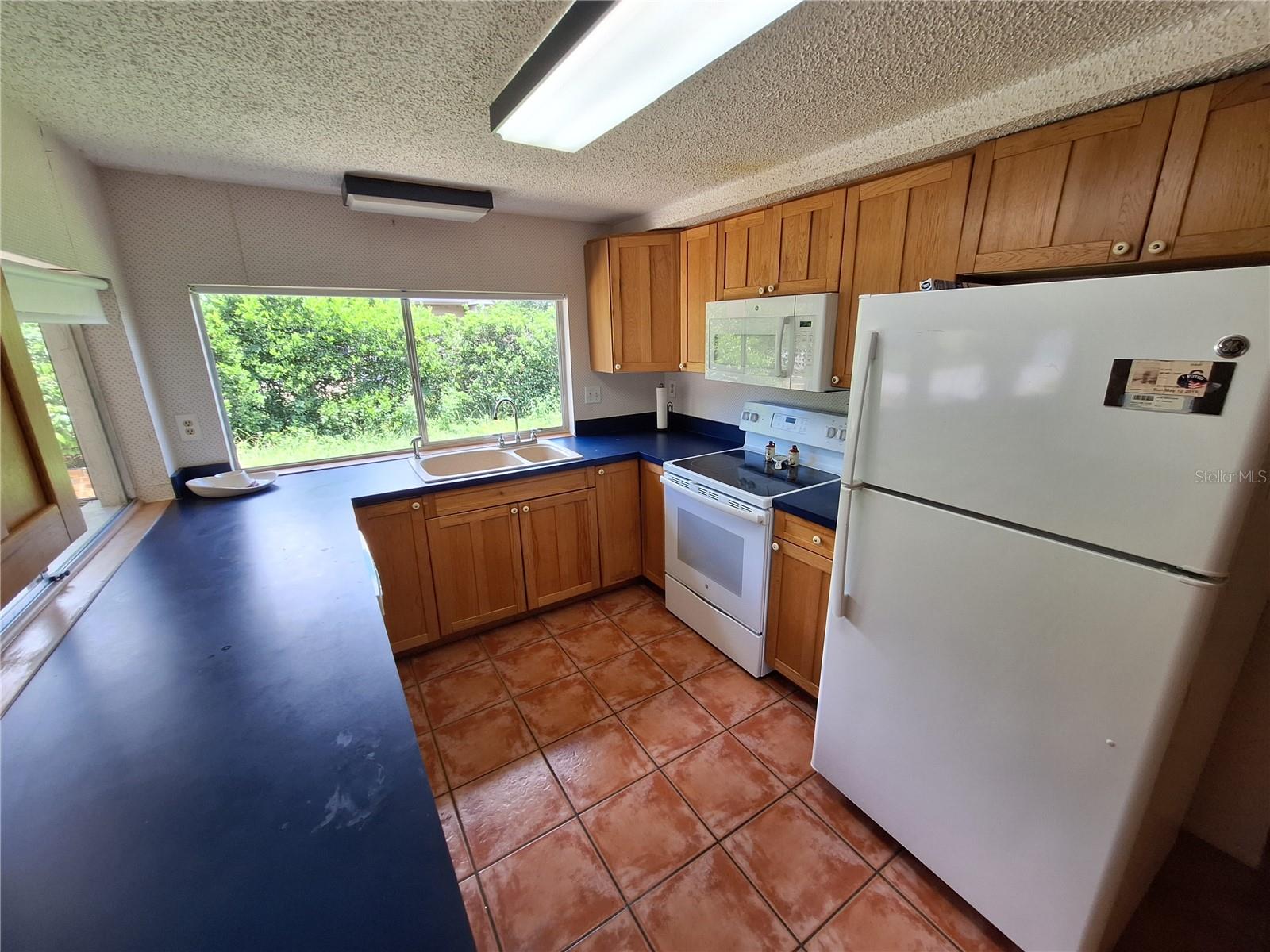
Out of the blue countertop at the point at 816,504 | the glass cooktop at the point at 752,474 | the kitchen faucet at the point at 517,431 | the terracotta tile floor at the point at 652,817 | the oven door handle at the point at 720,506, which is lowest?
the terracotta tile floor at the point at 652,817

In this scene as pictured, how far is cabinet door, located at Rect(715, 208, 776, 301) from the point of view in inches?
85.8

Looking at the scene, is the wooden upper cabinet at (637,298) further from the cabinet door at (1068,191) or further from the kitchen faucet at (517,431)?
the cabinet door at (1068,191)

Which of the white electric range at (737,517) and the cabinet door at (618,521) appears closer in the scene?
the white electric range at (737,517)

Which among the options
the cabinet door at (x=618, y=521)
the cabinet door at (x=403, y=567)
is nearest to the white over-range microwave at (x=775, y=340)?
the cabinet door at (x=618, y=521)

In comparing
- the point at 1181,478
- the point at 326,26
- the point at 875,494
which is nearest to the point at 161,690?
the point at 326,26

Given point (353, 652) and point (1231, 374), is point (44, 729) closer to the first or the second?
point (353, 652)

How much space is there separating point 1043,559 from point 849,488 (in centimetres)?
46

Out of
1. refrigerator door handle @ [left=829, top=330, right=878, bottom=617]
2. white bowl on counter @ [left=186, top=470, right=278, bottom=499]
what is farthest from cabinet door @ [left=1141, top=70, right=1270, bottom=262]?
white bowl on counter @ [left=186, top=470, right=278, bottom=499]

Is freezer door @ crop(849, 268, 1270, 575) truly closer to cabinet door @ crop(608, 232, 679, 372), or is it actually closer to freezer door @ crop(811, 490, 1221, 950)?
freezer door @ crop(811, 490, 1221, 950)

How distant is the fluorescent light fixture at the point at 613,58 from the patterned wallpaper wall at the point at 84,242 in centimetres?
123

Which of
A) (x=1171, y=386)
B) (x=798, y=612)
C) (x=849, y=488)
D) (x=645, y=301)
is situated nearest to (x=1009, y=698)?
(x=849, y=488)

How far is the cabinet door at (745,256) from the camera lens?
218cm

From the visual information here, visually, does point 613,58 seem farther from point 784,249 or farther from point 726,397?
point 726,397

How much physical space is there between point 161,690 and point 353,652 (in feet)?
1.14
